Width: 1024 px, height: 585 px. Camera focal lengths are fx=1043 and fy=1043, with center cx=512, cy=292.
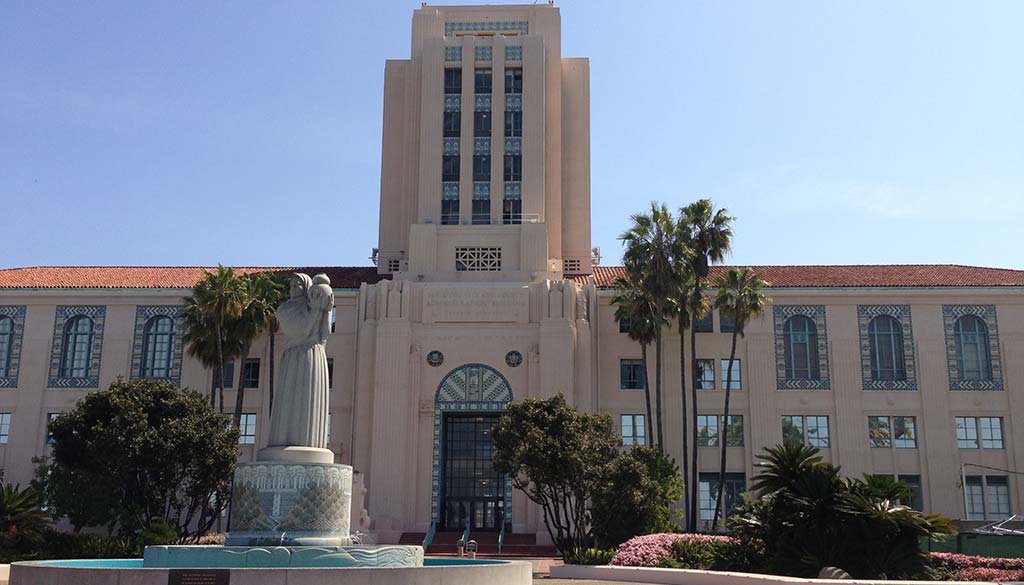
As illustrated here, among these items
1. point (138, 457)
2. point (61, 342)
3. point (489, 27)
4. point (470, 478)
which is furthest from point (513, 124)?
point (138, 457)

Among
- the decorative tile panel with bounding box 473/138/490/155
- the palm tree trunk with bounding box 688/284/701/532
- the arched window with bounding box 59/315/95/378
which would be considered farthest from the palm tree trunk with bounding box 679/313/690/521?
the arched window with bounding box 59/315/95/378

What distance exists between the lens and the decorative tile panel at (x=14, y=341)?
46.7 m

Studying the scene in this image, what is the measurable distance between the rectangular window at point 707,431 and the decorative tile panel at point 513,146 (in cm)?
1589

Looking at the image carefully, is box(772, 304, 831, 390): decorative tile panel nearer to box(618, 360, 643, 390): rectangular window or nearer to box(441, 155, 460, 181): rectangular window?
box(618, 360, 643, 390): rectangular window

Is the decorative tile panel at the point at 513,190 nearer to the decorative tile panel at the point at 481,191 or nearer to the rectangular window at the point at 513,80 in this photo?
the decorative tile panel at the point at 481,191

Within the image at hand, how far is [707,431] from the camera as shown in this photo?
4528 cm

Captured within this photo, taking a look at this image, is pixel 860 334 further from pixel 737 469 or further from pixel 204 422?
pixel 204 422

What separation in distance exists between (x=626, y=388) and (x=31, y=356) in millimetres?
26676

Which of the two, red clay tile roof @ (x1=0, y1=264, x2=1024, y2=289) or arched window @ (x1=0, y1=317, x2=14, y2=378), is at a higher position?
red clay tile roof @ (x1=0, y1=264, x2=1024, y2=289)

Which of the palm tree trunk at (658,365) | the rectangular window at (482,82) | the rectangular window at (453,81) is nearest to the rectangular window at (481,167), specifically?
the rectangular window at (482,82)

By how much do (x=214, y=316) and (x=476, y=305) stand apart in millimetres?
10882

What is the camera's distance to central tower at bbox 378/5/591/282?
49031mm

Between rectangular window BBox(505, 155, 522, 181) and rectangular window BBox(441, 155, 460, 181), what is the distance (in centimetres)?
243

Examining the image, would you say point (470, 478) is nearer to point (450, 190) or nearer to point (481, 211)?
point (481, 211)
